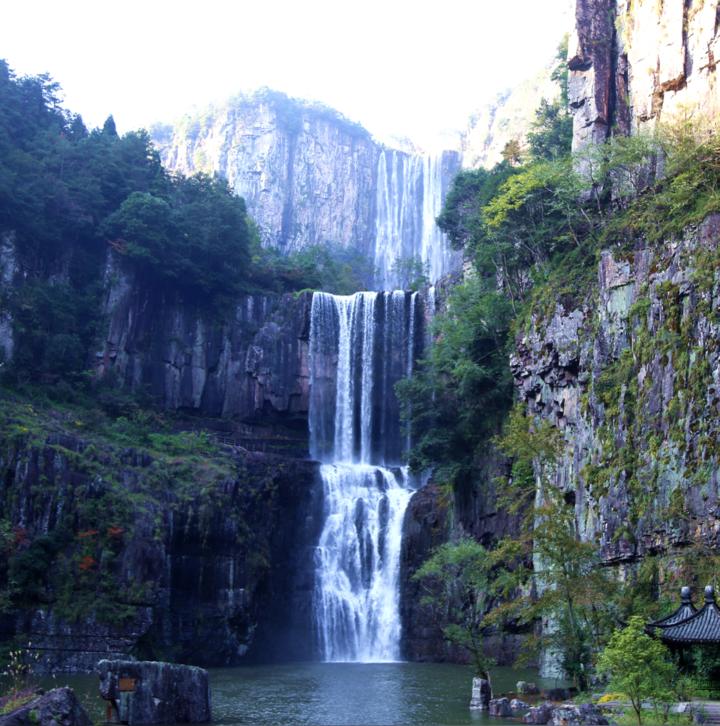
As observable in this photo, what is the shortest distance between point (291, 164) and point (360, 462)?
46.3m

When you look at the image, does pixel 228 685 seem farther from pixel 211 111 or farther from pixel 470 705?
pixel 211 111

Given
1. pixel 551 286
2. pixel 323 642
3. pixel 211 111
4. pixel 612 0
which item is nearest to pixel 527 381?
pixel 551 286

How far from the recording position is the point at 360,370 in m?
53.0

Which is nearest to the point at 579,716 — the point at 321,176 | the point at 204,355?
the point at 204,355

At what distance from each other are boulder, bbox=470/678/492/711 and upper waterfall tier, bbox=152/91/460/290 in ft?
190

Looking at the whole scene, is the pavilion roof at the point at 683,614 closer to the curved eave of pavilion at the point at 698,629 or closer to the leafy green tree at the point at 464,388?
the curved eave of pavilion at the point at 698,629

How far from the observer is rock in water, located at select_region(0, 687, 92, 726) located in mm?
17625

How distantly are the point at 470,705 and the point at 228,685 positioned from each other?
379 inches

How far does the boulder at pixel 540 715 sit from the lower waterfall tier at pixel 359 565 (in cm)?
1995

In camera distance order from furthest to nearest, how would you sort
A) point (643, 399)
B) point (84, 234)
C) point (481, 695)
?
point (84, 234) → point (643, 399) → point (481, 695)

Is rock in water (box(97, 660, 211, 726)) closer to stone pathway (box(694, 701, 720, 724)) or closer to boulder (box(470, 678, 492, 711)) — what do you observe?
boulder (box(470, 678, 492, 711))

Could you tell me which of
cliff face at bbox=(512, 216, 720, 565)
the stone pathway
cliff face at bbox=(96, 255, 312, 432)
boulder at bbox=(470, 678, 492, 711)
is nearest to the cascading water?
cliff face at bbox=(96, 255, 312, 432)

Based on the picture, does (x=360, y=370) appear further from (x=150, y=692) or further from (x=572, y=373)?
(x=150, y=692)

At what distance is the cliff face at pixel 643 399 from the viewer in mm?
27750
